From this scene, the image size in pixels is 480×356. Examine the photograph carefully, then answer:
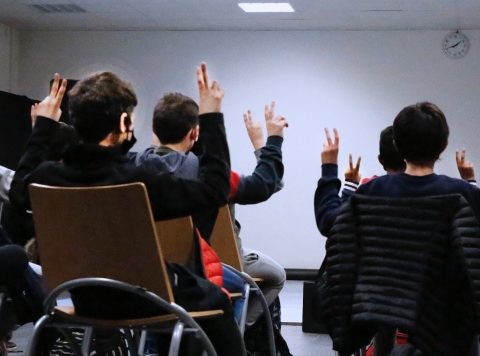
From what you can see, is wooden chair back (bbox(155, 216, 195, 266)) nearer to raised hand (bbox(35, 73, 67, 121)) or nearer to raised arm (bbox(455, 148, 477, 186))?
raised hand (bbox(35, 73, 67, 121))

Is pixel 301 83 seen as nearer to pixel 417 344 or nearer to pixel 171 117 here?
pixel 171 117

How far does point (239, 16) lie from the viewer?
31.3 feet

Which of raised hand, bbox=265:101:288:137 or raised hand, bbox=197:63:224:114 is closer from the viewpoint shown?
raised hand, bbox=197:63:224:114

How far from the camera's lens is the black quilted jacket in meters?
2.12

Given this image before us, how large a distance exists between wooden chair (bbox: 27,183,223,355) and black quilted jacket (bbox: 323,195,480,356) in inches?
Answer: 17.8

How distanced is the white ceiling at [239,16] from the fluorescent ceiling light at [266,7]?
0.09 meters

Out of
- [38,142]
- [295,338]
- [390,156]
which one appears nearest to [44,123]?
[38,142]

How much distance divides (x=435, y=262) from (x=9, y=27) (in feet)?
31.1

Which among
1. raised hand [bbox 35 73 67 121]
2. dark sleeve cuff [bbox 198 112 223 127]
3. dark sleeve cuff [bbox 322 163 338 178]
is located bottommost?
dark sleeve cuff [bbox 322 163 338 178]

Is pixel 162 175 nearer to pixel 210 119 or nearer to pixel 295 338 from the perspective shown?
pixel 210 119

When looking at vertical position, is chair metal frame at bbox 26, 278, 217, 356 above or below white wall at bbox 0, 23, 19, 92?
below

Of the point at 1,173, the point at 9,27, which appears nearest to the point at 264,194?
the point at 1,173

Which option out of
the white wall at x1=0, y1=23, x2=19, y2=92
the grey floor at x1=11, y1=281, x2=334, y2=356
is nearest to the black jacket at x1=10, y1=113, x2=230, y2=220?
the grey floor at x1=11, y1=281, x2=334, y2=356

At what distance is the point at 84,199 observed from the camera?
1.98 m
